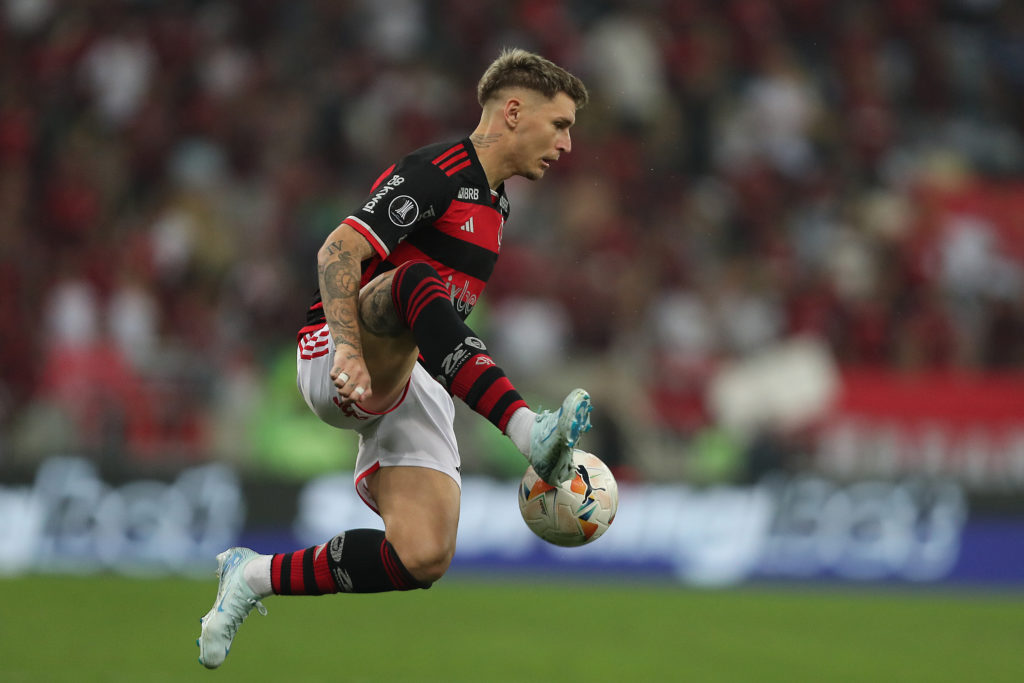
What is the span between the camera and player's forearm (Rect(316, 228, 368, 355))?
4621mm

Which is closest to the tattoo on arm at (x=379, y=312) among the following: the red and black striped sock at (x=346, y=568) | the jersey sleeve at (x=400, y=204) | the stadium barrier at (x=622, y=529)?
the jersey sleeve at (x=400, y=204)

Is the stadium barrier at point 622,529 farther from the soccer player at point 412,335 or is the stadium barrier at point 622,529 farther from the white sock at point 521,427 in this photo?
the white sock at point 521,427

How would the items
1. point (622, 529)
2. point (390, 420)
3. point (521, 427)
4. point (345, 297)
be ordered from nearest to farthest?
point (521, 427)
point (345, 297)
point (390, 420)
point (622, 529)

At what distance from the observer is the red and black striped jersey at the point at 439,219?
15.6 feet

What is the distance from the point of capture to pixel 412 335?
15.9 ft

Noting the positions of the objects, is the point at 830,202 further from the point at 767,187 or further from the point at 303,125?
the point at 303,125

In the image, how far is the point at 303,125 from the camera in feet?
43.9

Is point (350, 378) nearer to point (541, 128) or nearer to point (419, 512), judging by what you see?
point (419, 512)


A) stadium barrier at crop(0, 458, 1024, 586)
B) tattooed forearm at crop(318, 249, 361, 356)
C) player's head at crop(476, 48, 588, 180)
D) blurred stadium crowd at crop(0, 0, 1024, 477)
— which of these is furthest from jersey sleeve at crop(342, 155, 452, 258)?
blurred stadium crowd at crop(0, 0, 1024, 477)

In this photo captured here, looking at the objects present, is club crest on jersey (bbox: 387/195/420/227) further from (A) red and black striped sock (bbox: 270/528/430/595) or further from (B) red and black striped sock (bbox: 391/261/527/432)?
(A) red and black striped sock (bbox: 270/528/430/595)

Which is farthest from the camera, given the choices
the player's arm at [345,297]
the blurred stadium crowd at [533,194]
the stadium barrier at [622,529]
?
the blurred stadium crowd at [533,194]

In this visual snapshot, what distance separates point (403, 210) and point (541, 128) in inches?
24.8

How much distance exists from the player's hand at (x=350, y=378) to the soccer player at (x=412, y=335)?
0.02 metres

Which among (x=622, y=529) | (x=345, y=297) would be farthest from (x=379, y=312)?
(x=622, y=529)
